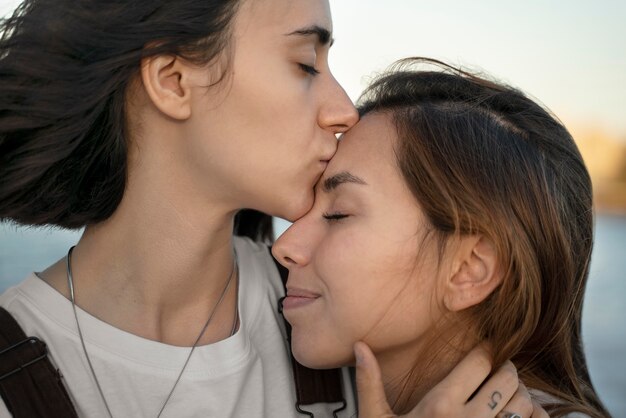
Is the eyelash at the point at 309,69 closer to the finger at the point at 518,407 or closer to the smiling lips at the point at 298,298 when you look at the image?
the smiling lips at the point at 298,298

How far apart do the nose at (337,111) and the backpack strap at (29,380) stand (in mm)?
811

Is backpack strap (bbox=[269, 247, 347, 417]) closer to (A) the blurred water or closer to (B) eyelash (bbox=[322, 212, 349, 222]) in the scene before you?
(B) eyelash (bbox=[322, 212, 349, 222])

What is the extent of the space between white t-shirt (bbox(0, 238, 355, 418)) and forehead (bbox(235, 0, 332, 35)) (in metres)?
0.73

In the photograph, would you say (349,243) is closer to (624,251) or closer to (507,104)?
(507,104)

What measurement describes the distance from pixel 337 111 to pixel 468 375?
68 cm

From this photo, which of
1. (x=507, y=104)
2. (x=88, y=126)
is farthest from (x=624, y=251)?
(x=88, y=126)

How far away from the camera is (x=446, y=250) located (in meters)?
1.75

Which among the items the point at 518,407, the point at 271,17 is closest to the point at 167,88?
the point at 271,17

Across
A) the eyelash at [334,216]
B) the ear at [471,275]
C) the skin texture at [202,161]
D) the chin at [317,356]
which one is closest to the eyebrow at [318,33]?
the skin texture at [202,161]

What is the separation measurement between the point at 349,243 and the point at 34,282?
735 mm

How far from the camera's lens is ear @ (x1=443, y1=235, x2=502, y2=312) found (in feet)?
5.74

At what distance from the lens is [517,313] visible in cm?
177

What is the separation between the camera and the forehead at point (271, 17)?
70.3 inches

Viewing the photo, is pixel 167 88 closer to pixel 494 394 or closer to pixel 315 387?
pixel 315 387
